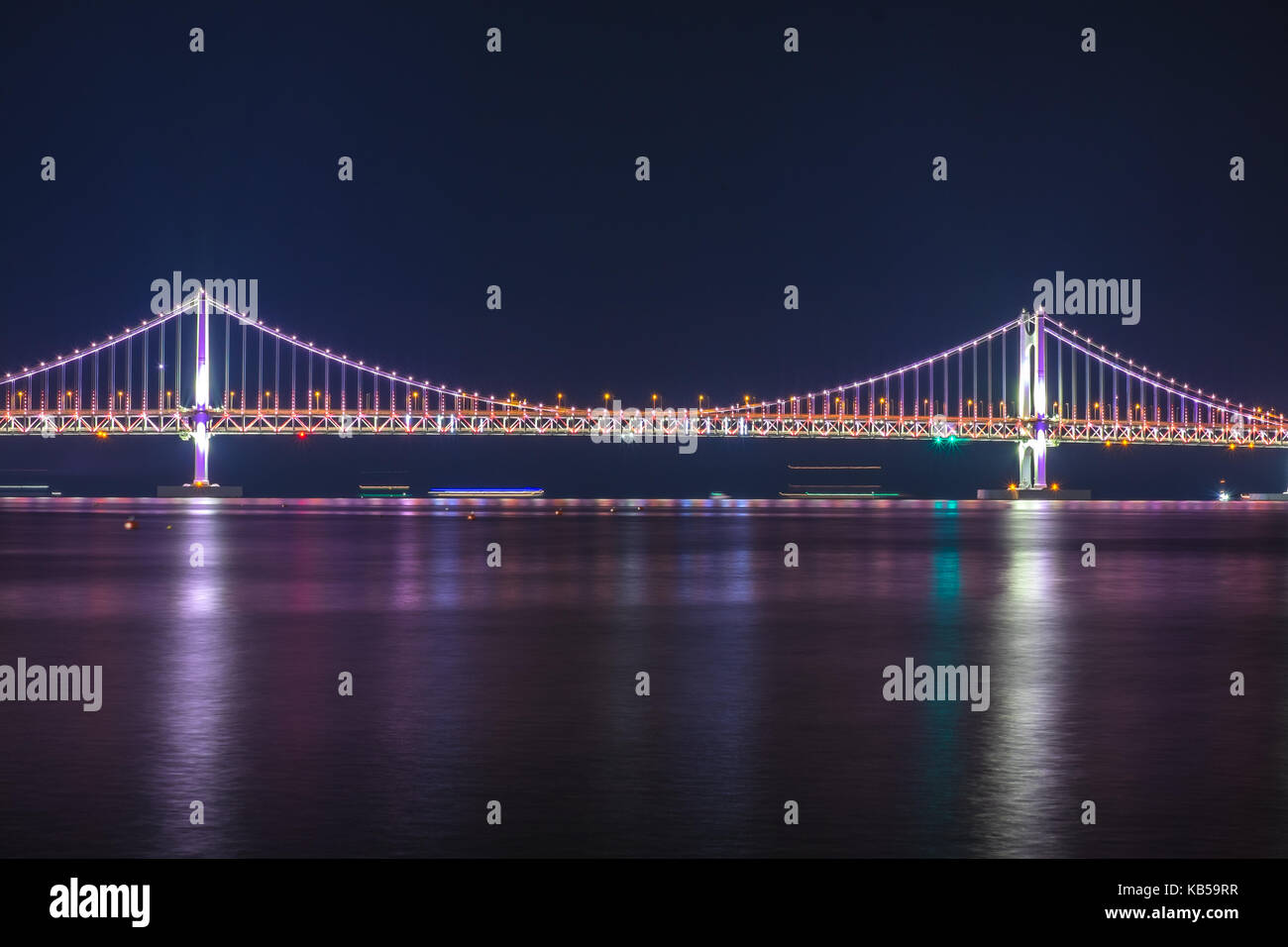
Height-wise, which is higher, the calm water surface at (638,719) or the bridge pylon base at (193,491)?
the bridge pylon base at (193,491)

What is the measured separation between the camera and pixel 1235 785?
29.5 feet

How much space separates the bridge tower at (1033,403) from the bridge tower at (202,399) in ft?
170

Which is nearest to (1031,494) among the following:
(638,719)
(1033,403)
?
(1033,403)

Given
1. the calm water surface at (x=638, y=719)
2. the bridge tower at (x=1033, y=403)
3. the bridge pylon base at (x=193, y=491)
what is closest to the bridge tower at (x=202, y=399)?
the bridge pylon base at (x=193, y=491)

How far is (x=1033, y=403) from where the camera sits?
365 feet

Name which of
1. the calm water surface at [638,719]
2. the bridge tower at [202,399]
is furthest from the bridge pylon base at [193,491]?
the calm water surface at [638,719]

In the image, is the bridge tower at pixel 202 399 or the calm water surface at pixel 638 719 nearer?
the calm water surface at pixel 638 719

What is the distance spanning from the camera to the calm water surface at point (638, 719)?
7.85 m

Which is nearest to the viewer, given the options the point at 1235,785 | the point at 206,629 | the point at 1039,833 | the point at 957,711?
the point at 1039,833

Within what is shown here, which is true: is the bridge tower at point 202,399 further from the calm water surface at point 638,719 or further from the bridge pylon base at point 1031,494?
the calm water surface at point 638,719
